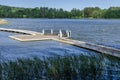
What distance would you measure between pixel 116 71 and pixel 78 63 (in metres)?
2.47

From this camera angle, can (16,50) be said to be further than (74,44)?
No

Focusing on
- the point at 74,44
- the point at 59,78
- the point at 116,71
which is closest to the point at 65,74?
the point at 59,78

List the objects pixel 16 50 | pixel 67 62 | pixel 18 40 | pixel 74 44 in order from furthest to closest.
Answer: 1. pixel 18 40
2. pixel 74 44
3. pixel 16 50
4. pixel 67 62

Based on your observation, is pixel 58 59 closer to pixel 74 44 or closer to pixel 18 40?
pixel 74 44

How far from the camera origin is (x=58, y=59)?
15031mm

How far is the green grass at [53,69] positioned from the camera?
45.2 ft

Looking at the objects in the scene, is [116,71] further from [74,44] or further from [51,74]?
[74,44]

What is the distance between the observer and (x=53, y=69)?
14.1 m

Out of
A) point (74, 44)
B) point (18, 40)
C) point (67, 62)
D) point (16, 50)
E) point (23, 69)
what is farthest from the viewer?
point (18, 40)

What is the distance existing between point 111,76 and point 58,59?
3.08 m

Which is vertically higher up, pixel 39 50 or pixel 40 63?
pixel 40 63

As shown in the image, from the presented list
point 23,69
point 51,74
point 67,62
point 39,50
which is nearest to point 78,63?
point 67,62

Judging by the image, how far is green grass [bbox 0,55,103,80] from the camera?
1378 centimetres

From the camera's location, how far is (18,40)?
40.0 m
